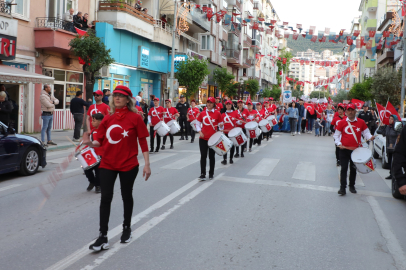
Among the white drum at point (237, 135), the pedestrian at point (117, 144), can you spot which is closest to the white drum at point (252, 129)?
the white drum at point (237, 135)

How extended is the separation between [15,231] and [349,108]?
650 cm

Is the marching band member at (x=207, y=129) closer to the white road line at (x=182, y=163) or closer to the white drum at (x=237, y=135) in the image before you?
the white road line at (x=182, y=163)

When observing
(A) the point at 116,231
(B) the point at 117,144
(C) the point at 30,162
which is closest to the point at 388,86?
(C) the point at 30,162

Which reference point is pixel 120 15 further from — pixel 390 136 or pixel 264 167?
pixel 390 136

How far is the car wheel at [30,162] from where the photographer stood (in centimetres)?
968

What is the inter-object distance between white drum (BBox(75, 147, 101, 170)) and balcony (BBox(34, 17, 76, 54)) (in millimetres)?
13547

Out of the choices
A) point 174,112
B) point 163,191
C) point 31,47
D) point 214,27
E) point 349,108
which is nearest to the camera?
point 163,191

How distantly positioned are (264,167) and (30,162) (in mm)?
5938

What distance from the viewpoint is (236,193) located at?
8328 millimetres

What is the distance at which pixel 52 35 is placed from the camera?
1970 cm

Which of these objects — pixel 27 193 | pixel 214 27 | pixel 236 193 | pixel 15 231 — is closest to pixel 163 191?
pixel 236 193

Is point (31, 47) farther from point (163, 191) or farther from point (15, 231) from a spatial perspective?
point (15, 231)

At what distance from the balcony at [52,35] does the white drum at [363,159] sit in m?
15.3

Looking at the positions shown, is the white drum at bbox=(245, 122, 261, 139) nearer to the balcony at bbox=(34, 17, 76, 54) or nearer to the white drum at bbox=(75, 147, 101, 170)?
the white drum at bbox=(75, 147, 101, 170)
